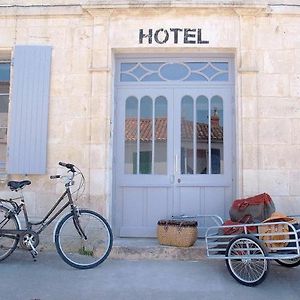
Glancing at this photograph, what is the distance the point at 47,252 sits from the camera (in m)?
5.81

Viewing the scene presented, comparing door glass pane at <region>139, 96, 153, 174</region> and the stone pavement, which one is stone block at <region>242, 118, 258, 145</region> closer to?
door glass pane at <region>139, 96, 153, 174</region>

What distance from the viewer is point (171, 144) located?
631 cm

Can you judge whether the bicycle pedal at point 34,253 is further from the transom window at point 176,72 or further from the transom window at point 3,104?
the transom window at point 176,72

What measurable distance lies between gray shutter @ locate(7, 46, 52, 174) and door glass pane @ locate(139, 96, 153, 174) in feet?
4.96

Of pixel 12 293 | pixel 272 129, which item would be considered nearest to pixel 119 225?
pixel 12 293

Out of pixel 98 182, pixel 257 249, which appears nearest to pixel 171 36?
pixel 98 182

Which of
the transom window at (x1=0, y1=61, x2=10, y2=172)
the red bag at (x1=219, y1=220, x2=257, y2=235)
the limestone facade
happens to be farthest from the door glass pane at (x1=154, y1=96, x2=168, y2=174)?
the transom window at (x1=0, y1=61, x2=10, y2=172)

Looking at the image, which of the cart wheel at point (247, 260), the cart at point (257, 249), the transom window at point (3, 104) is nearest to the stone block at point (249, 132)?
the cart at point (257, 249)

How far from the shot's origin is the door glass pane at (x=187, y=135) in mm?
6309

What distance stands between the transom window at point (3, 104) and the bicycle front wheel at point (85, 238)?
6.05ft

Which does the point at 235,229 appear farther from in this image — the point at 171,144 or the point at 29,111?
the point at 29,111

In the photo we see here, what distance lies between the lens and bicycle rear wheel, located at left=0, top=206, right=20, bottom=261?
5.27m

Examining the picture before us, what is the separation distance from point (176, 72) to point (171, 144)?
1.19 metres

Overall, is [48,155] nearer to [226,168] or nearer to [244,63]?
[226,168]
